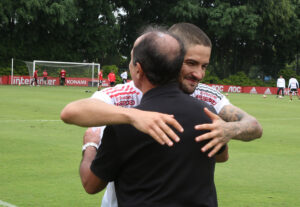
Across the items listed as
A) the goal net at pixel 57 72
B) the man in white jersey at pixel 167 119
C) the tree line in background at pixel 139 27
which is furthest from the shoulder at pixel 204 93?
the tree line in background at pixel 139 27

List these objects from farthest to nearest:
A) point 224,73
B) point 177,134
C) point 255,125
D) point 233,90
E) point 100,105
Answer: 1. point 224,73
2. point 233,90
3. point 255,125
4. point 100,105
5. point 177,134

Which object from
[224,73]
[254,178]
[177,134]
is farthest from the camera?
[224,73]

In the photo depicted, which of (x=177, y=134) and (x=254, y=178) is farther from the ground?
(x=177, y=134)

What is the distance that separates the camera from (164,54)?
265 cm

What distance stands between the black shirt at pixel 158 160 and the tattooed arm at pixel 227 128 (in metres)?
0.04

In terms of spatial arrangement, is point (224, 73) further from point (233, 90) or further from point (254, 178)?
point (254, 178)

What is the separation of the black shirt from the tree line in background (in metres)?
47.8

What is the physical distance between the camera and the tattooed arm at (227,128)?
269 cm

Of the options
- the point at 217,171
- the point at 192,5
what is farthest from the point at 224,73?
the point at 217,171

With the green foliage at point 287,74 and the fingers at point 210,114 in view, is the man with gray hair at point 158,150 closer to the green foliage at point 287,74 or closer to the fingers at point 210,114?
the fingers at point 210,114

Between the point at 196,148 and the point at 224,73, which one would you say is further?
the point at 224,73

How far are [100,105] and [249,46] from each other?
203 ft

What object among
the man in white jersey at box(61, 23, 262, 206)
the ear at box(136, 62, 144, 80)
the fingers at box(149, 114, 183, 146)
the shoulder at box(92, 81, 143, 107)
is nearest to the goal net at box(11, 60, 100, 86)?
the man in white jersey at box(61, 23, 262, 206)

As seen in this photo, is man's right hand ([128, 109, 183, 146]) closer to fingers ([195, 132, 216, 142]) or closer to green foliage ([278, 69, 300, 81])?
fingers ([195, 132, 216, 142])
